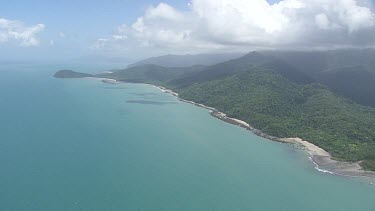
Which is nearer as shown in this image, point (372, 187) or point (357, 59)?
point (372, 187)

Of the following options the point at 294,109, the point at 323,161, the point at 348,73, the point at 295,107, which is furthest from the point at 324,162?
the point at 348,73

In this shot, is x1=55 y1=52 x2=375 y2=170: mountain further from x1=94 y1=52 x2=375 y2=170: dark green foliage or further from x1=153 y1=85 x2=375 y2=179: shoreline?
x1=153 y1=85 x2=375 y2=179: shoreline

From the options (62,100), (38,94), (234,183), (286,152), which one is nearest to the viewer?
(234,183)

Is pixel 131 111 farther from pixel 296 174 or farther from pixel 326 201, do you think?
pixel 326 201

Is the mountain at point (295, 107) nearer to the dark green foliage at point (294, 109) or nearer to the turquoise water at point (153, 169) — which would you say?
the dark green foliage at point (294, 109)

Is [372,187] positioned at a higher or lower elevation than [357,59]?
lower

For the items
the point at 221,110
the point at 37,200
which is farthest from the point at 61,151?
the point at 221,110
